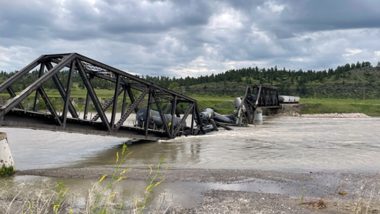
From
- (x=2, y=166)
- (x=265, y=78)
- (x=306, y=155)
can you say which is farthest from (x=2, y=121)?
(x=265, y=78)

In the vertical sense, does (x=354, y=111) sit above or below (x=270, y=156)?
above

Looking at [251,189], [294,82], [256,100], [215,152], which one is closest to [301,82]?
[294,82]

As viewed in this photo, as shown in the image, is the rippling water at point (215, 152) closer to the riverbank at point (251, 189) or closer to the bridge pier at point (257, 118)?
the riverbank at point (251, 189)

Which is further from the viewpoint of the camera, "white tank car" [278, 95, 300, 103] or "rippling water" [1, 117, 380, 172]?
"white tank car" [278, 95, 300, 103]

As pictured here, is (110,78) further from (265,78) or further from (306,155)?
(265,78)

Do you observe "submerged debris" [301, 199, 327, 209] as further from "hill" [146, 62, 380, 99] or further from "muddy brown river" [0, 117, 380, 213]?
"hill" [146, 62, 380, 99]

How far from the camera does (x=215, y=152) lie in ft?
81.6

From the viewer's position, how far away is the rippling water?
20062mm

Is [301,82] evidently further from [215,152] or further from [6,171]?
[6,171]

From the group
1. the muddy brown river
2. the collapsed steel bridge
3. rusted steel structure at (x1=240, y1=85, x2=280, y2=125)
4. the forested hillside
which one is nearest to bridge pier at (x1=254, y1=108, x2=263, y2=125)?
rusted steel structure at (x1=240, y1=85, x2=280, y2=125)

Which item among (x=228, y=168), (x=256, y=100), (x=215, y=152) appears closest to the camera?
(x=228, y=168)

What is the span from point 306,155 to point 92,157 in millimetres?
10538

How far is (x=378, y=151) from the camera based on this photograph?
25.0m

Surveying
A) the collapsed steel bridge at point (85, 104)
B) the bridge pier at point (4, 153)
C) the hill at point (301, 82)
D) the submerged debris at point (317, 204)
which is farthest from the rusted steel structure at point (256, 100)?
the hill at point (301, 82)
